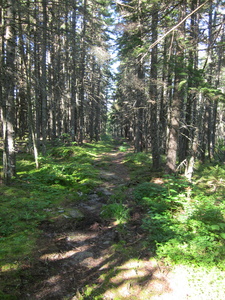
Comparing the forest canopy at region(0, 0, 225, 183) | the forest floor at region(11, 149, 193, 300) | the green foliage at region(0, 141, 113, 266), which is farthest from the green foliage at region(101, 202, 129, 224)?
the forest canopy at region(0, 0, 225, 183)

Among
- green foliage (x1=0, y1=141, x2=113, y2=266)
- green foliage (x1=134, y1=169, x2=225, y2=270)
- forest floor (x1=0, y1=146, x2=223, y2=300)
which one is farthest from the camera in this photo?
green foliage (x1=0, y1=141, x2=113, y2=266)

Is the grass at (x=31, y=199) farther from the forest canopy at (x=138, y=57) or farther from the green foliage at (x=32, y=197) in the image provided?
the forest canopy at (x=138, y=57)

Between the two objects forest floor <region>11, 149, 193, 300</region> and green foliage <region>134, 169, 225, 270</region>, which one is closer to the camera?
forest floor <region>11, 149, 193, 300</region>

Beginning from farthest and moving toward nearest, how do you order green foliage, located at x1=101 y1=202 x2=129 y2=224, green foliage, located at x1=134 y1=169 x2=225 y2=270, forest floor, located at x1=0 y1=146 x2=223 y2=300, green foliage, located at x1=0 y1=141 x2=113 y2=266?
green foliage, located at x1=101 y1=202 x2=129 y2=224
green foliage, located at x1=0 y1=141 x2=113 y2=266
green foliage, located at x1=134 y1=169 x2=225 y2=270
forest floor, located at x1=0 y1=146 x2=223 y2=300

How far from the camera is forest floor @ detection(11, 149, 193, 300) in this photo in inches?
126

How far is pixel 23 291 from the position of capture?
10.0ft

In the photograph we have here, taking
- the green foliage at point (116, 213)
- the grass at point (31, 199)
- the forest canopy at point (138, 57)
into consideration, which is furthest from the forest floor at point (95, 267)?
the forest canopy at point (138, 57)

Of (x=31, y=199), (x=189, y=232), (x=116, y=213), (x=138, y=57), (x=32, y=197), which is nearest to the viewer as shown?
(x=189, y=232)

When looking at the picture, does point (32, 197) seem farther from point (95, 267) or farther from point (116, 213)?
point (95, 267)

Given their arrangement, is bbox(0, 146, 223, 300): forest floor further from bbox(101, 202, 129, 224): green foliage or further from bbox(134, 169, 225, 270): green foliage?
bbox(134, 169, 225, 270): green foliage

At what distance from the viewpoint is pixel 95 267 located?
12.5 ft

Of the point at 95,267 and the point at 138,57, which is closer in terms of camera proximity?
the point at 95,267

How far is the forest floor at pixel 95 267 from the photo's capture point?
3.19 metres

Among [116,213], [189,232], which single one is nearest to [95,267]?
[116,213]
